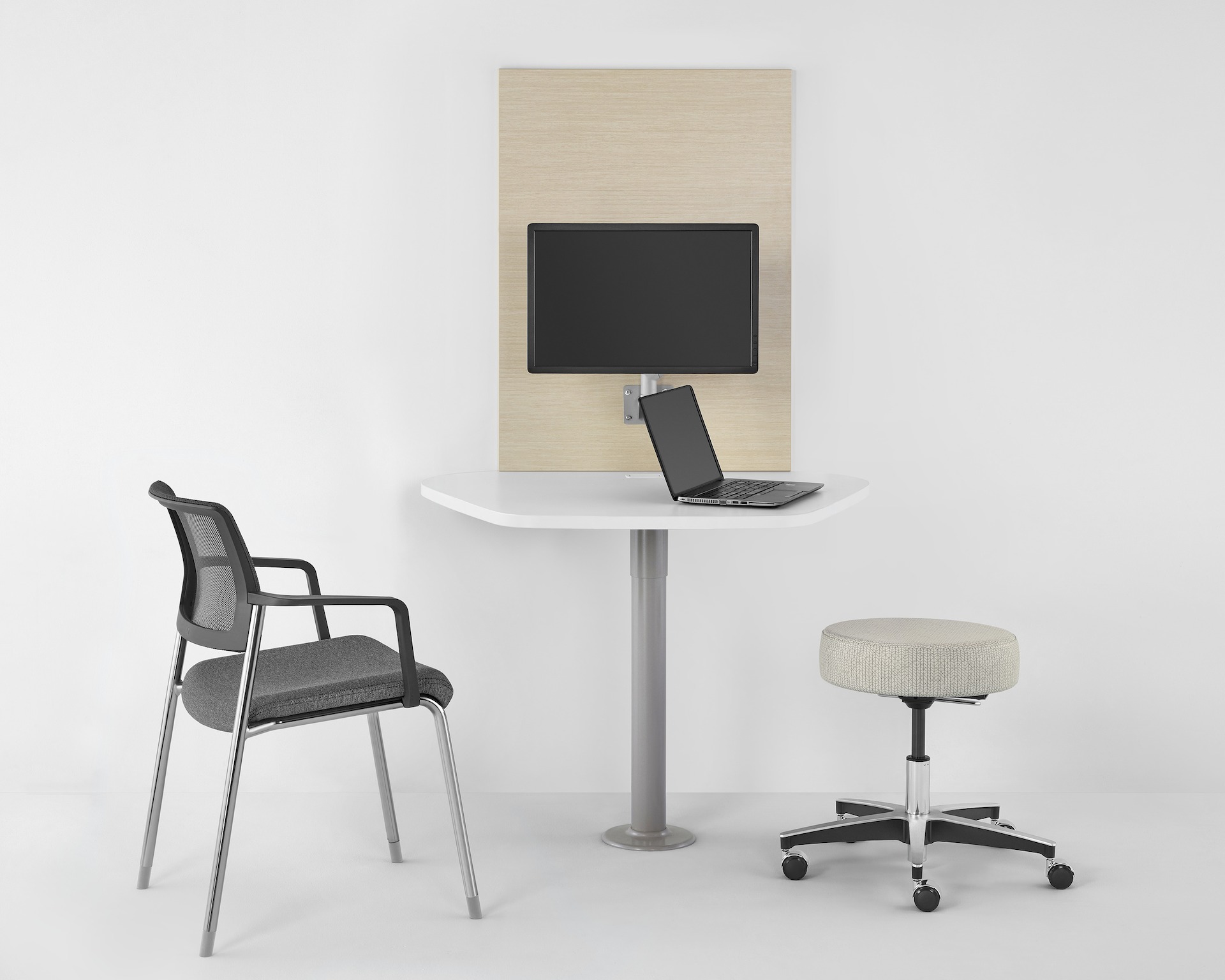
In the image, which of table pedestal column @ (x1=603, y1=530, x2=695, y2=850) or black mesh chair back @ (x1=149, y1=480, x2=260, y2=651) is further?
table pedestal column @ (x1=603, y1=530, x2=695, y2=850)

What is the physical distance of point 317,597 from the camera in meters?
2.48

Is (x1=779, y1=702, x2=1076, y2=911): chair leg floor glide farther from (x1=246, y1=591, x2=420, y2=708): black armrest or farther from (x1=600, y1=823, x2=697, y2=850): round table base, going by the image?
(x1=246, y1=591, x2=420, y2=708): black armrest

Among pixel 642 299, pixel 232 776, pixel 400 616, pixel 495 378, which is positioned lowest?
pixel 232 776

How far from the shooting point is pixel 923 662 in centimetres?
273

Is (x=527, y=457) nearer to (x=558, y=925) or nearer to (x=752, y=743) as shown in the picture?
(x=752, y=743)

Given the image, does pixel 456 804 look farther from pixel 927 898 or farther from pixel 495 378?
pixel 495 378

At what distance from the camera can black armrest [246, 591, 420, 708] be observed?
2410mm

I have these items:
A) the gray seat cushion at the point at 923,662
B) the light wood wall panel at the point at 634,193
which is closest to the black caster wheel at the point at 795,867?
the gray seat cushion at the point at 923,662

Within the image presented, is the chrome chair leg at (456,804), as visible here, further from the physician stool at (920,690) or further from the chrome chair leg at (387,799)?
the physician stool at (920,690)

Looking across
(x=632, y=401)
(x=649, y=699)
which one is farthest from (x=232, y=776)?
(x=632, y=401)

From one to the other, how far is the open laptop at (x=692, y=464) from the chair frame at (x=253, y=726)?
0.72 meters

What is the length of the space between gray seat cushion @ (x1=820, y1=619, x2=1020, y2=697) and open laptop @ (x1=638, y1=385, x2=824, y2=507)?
0.40 metres

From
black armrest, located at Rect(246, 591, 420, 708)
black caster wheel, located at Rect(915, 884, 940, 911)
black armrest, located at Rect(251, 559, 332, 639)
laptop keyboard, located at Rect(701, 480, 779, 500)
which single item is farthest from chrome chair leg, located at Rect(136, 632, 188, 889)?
black caster wheel, located at Rect(915, 884, 940, 911)

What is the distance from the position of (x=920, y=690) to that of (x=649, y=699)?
721 mm
